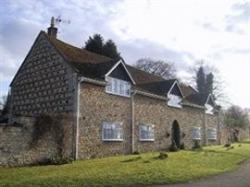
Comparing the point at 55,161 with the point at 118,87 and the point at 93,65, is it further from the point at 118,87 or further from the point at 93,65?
the point at 93,65

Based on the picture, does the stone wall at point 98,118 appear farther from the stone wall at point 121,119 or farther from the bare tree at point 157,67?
the bare tree at point 157,67

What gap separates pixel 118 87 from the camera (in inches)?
1134

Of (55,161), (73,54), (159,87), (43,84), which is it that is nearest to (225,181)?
(55,161)

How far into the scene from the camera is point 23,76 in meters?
29.9

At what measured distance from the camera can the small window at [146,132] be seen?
31.3 m

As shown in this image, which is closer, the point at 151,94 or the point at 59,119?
the point at 59,119

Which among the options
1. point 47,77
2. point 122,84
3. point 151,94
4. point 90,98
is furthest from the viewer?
point 151,94

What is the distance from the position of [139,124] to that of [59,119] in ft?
31.1

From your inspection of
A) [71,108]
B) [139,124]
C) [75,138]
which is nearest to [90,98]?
[71,108]

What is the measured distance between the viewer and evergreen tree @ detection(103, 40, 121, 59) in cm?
4294

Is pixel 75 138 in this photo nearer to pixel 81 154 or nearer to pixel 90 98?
pixel 81 154

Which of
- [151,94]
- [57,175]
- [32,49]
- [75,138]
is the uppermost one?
[32,49]

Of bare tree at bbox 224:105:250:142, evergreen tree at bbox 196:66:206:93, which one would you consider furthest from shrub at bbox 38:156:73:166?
evergreen tree at bbox 196:66:206:93

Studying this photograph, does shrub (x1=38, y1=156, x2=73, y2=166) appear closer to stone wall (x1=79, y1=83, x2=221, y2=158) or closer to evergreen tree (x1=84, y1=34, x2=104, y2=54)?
stone wall (x1=79, y1=83, x2=221, y2=158)
